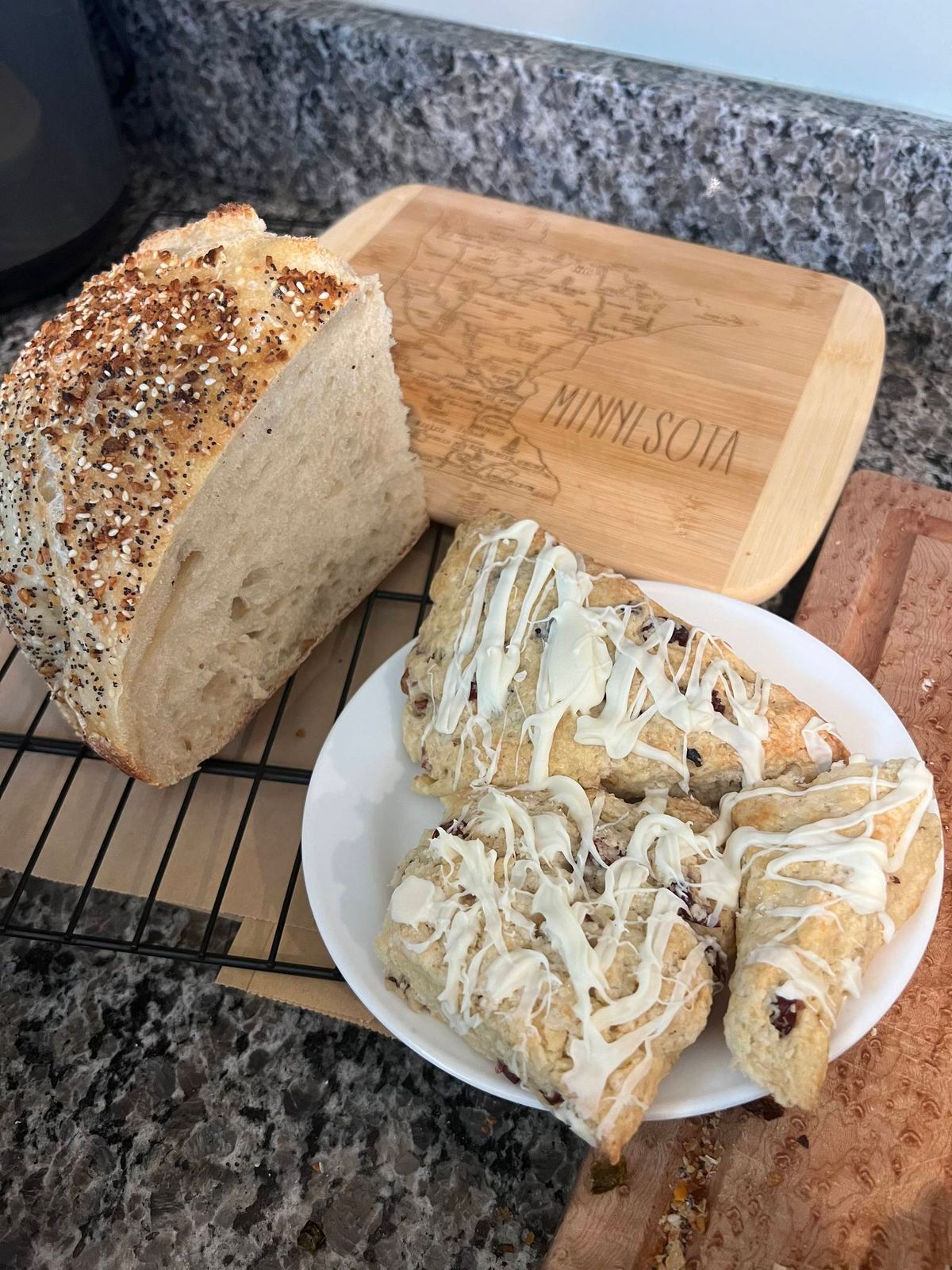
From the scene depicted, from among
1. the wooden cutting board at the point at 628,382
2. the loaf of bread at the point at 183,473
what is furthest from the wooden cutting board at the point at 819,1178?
the loaf of bread at the point at 183,473

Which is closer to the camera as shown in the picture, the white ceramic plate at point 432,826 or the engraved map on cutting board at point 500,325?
the white ceramic plate at point 432,826

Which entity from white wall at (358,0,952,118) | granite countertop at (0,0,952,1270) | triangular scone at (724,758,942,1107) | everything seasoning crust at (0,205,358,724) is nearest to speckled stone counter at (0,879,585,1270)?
granite countertop at (0,0,952,1270)

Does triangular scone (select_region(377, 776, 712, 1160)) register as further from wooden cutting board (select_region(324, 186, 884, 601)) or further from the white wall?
the white wall

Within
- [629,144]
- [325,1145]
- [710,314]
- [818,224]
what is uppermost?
[629,144]

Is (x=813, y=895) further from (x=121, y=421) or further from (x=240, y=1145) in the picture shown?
(x=121, y=421)

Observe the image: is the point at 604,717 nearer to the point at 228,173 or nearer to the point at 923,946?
the point at 923,946

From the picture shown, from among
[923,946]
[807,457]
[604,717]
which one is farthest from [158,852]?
[807,457]

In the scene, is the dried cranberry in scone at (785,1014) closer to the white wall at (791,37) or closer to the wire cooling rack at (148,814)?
the wire cooling rack at (148,814)
